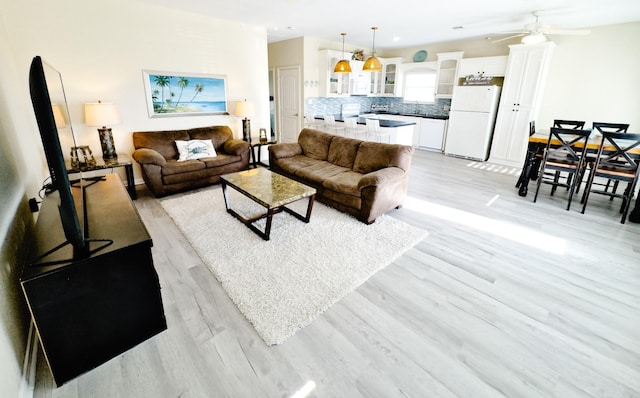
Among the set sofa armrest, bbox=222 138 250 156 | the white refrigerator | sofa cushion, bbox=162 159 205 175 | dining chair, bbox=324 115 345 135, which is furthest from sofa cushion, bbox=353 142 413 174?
the white refrigerator

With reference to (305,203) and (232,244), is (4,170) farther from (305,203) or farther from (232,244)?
(305,203)

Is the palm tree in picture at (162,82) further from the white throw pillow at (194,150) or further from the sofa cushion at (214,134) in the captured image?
the white throw pillow at (194,150)

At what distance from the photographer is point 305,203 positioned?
3.79 m

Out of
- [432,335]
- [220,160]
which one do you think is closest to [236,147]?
[220,160]

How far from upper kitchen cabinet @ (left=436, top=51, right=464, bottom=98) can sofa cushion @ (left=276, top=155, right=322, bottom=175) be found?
4501mm

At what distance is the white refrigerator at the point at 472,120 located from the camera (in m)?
6.03

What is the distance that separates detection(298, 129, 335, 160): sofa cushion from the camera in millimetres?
4379

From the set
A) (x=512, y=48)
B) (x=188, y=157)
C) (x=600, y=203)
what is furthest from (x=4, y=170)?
(x=512, y=48)

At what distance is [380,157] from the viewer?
3.65 m

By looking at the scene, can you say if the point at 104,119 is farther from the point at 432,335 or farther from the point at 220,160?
the point at 432,335

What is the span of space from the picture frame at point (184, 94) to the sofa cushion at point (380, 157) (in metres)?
2.80

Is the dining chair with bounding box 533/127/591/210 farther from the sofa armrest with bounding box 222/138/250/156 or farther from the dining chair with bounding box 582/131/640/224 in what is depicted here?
the sofa armrest with bounding box 222/138/250/156

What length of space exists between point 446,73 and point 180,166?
6340mm

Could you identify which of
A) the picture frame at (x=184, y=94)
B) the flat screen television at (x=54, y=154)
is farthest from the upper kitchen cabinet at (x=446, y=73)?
the flat screen television at (x=54, y=154)
